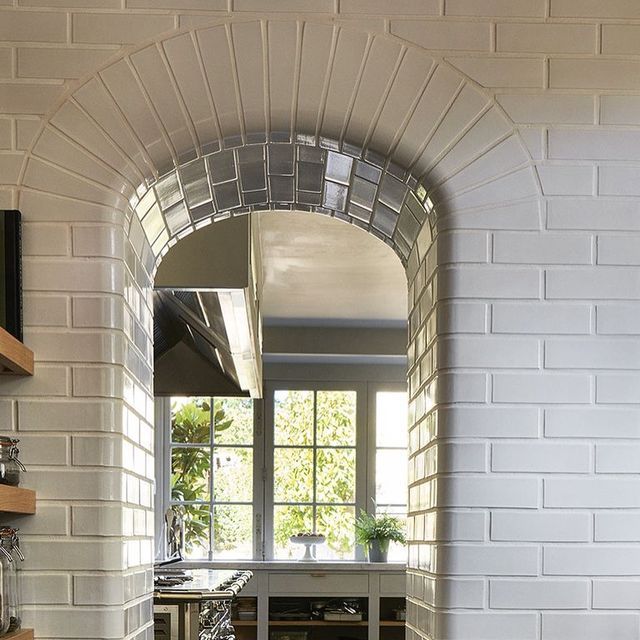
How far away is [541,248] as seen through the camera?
1.81 metres

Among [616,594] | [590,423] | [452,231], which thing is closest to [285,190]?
[452,231]

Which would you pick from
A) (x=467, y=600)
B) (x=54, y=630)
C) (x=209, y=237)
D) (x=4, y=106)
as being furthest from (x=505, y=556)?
(x=209, y=237)

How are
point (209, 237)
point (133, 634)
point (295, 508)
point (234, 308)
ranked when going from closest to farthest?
point (133, 634)
point (209, 237)
point (234, 308)
point (295, 508)

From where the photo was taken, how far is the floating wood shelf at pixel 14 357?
5.09 ft

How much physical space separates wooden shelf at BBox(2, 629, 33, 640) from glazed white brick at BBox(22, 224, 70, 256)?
63 centimetres

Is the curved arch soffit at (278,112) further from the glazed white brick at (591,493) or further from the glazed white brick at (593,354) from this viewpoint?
the glazed white brick at (591,493)

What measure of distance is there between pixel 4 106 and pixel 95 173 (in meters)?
0.20

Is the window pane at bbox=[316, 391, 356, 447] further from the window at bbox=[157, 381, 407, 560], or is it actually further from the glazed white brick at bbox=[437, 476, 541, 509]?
the glazed white brick at bbox=[437, 476, 541, 509]

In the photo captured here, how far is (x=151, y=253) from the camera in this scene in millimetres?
2150

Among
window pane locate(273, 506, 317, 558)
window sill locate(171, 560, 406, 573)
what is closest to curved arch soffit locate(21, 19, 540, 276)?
window sill locate(171, 560, 406, 573)

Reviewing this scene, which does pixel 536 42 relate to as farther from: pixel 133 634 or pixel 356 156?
pixel 133 634

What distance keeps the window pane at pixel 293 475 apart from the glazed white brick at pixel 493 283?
6.54 meters

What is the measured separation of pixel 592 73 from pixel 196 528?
22.2 ft

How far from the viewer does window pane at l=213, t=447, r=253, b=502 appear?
322 inches
